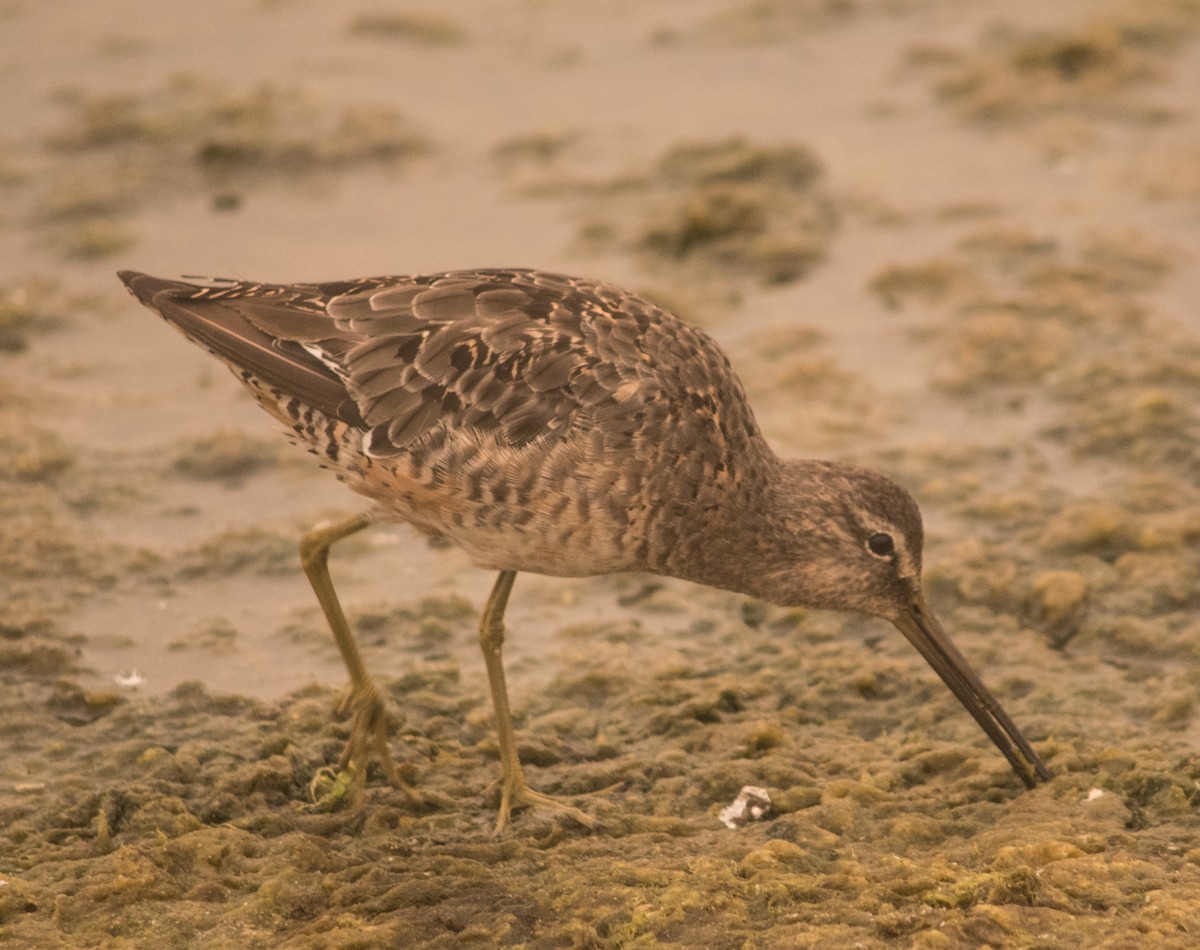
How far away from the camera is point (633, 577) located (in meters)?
5.91

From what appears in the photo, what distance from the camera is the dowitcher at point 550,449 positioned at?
177 inches

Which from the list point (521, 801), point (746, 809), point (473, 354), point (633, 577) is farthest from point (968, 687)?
point (473, 354)

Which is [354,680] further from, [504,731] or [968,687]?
[968,687]

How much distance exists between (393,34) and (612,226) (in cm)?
236

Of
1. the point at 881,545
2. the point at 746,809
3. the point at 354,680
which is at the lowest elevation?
the point at 746,809

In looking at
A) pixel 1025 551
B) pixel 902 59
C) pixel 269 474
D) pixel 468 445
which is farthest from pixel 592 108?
pixel 468 445

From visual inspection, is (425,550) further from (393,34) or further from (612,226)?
(393,34)

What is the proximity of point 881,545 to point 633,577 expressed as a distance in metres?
1.33

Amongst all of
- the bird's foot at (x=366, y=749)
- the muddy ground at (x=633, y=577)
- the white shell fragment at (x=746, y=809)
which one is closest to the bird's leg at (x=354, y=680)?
the bird's foot at (x=366, y=749)

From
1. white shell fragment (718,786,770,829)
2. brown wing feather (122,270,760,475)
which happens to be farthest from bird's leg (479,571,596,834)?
brown wing feather (122,270,760,475)

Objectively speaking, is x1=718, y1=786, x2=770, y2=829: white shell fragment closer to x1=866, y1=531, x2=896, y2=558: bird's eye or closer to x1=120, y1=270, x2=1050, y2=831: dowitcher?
x1=120, y1=270, x2=1050, y2=831: dowitcher

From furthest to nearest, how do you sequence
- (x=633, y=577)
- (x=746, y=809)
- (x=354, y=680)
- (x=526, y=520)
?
(x=633, y=577), (x=354, y=680), (x=746, y=809), (x=526, y=520)

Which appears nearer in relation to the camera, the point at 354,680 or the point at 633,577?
the point at 354,680

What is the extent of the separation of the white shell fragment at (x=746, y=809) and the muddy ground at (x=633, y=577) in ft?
0.22
